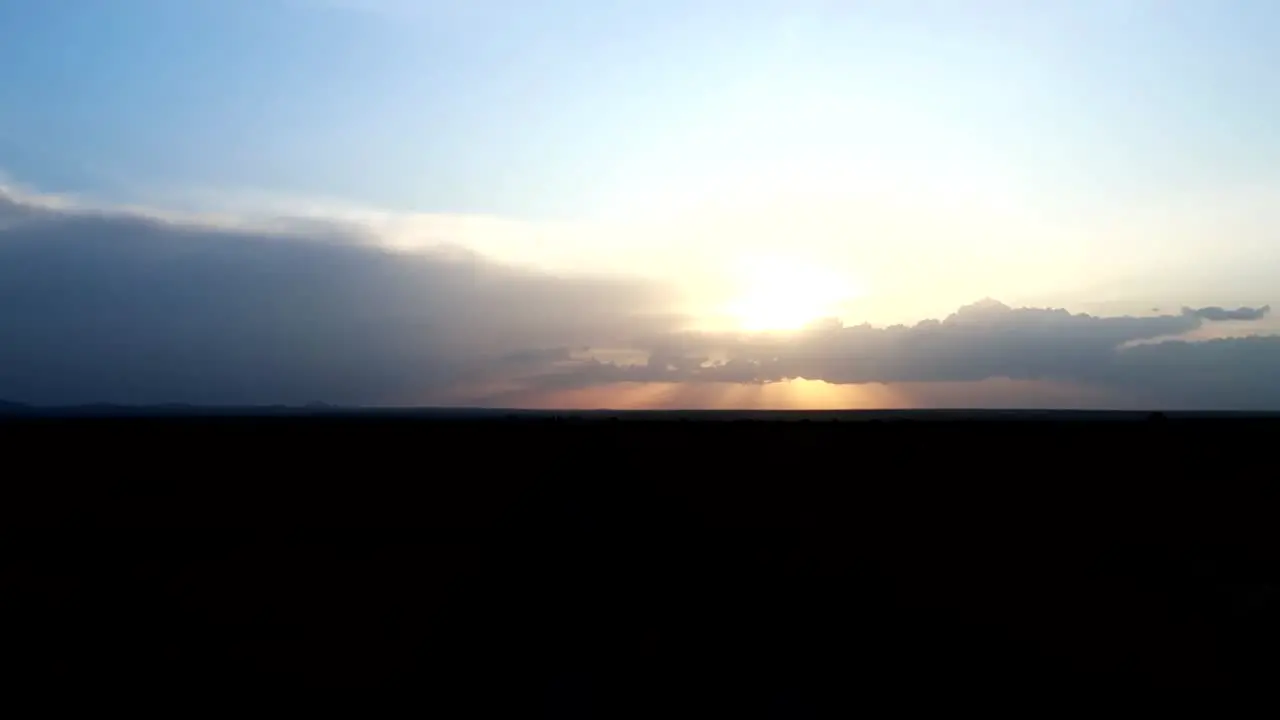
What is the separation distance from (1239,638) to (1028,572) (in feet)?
19.0

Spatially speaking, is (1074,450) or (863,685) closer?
(863,685)

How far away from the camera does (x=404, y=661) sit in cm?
1502

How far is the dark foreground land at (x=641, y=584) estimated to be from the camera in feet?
46.0

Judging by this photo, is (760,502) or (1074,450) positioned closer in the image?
(760,502)

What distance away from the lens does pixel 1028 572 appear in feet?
70.5

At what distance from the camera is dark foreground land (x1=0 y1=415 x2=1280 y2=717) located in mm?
14008

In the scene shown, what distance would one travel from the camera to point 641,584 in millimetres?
18984

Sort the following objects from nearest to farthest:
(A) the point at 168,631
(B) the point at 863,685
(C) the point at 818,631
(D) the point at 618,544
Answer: (B) the point at 863,685, (C) the point at 818,631, (A) the point at 168,631, (D) the point at 618,544

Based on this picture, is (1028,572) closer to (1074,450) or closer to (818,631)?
(818,631)

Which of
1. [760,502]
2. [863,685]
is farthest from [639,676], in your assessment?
[760,502]

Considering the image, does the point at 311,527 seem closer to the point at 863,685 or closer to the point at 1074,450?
the point at 863,685

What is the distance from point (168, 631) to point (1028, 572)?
18.0m

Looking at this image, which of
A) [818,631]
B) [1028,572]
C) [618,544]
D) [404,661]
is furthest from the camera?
[618,544]

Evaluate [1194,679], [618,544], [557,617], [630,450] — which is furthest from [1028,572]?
[630,450]
